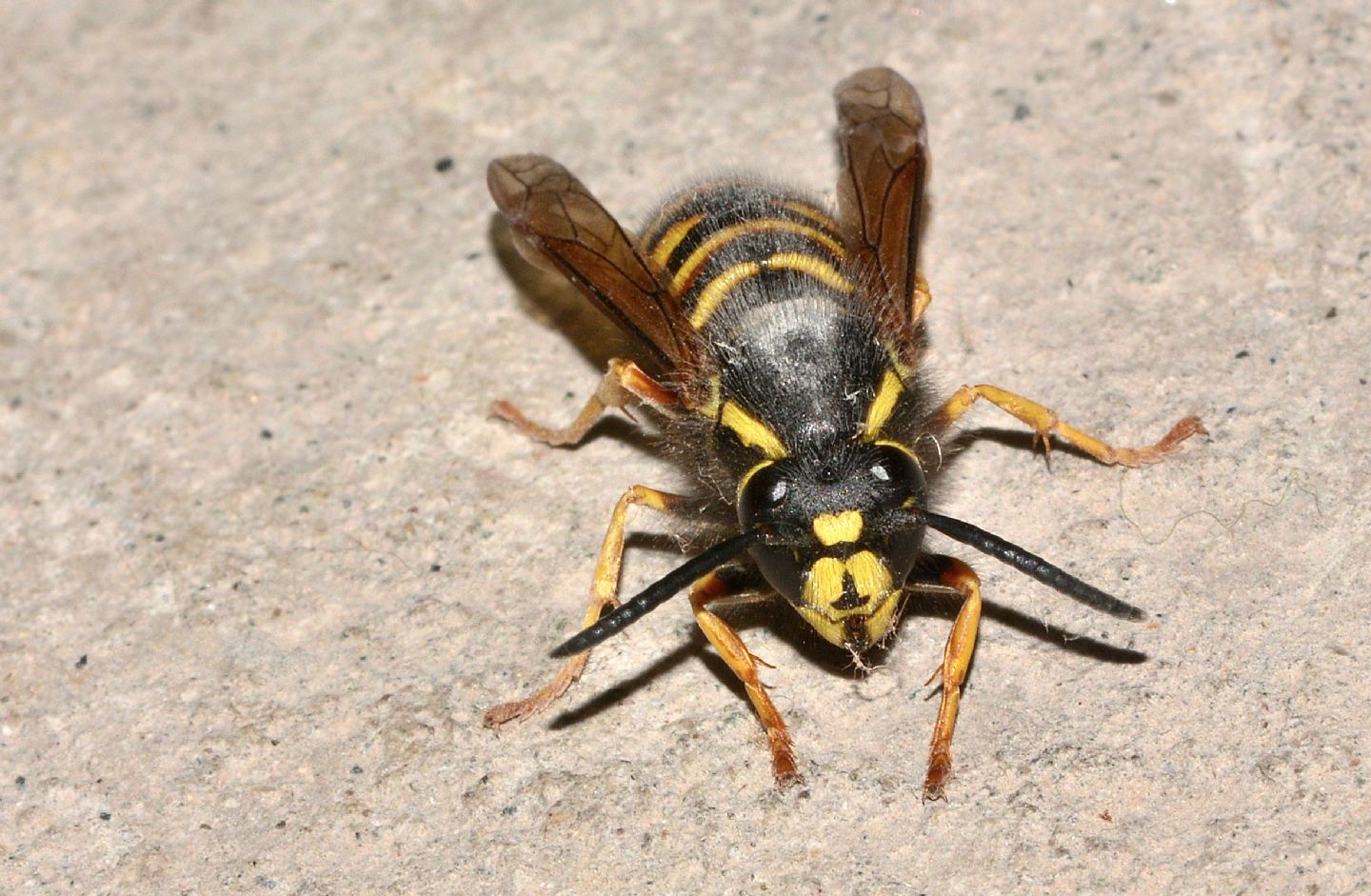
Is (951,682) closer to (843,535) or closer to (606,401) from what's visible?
(843,535)

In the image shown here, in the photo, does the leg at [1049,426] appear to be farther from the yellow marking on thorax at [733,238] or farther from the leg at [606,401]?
the leg at [606,401]

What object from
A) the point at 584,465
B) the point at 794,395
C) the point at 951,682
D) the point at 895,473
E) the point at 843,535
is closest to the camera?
the point at 843,535

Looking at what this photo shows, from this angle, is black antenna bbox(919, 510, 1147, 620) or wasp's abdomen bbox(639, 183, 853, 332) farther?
wasp's abdomen bbox(639, 183, 853, 332)

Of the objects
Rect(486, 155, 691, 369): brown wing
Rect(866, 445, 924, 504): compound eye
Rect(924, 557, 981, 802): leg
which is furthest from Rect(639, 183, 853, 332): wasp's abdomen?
Rect(924, 557, 981, 802): leg

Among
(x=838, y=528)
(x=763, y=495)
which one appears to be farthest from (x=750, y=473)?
(x=838, y=528)

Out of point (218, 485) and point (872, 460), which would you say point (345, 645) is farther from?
point (872, 460)

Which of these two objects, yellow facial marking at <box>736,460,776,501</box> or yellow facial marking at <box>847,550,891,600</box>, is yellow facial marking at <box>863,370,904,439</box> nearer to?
yellow facial marking at <box>736,460,776,501</box>
